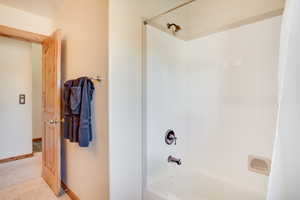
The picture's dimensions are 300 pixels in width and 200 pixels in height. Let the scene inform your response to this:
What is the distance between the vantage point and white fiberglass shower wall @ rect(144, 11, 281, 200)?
1.64 metres

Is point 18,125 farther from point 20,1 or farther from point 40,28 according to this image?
point 20,1

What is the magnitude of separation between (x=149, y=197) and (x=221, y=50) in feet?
5.94

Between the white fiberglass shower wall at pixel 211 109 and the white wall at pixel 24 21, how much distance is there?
6.21 ft

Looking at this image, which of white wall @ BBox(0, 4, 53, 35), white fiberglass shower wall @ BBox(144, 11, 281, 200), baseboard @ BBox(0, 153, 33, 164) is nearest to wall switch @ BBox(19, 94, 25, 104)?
baseboard @ BBox(0, 153, 33, 164)

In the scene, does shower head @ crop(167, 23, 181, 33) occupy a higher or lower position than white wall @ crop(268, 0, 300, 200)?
higher

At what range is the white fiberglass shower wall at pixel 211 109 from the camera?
164 centimetres

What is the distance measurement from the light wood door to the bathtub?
129cm

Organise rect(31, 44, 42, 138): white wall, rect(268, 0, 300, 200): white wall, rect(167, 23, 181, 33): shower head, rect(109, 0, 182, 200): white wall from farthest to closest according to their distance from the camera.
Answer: rect(31, 44, 42, 138): white wall → rect(167, 23, 181, 33): shower head → rect(109, 0, 182, 200): white wall → rect(268, 0, 300, 200): white wall

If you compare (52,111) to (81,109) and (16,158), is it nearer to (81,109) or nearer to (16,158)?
(81,109)

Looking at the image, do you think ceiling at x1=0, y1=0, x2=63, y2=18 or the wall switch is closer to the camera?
ceiling at x1=0, y1=0, x2=63, y2=18

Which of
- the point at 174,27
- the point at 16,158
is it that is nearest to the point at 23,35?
the point at 174,27

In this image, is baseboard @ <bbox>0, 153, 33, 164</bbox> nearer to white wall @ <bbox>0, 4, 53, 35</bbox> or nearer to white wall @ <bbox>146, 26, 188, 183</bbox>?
white wall @ <bbox>0, 4, 53, 35</bbox>

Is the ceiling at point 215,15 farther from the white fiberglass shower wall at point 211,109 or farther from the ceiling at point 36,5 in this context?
the ceiling at point 36,5

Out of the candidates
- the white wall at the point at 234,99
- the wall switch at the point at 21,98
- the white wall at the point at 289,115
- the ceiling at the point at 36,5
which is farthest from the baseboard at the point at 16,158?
the white wall at the point at 289,115
